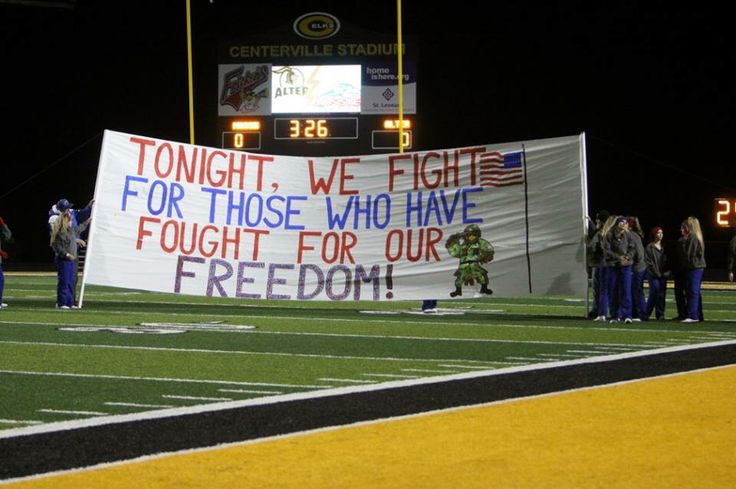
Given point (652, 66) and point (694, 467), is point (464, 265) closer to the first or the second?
point (694, 467)

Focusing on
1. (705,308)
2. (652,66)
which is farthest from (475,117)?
(705,308)

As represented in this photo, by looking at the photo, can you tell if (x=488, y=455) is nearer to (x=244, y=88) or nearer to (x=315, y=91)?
(x=315, y=91)

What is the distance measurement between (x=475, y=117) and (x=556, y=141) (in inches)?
876

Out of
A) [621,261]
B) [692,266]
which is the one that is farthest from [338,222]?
[692,266]

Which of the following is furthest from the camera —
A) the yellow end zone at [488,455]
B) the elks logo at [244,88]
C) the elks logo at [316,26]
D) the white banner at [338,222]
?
the elks logo at [316,26]

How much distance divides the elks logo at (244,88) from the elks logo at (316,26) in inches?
A: 42.6

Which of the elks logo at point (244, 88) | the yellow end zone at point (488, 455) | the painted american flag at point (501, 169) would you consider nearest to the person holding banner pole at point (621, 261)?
the painted american flag at point (501, 169)

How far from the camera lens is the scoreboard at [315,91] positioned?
29.8 meters

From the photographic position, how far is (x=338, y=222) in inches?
696

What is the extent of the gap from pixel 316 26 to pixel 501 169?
46.3 feet

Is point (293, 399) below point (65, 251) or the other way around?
below

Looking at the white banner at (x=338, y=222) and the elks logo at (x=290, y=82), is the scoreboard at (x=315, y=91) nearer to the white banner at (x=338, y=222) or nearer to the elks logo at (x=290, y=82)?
the elks logo at (x=290, y=82)

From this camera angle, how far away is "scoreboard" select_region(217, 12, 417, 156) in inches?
1172

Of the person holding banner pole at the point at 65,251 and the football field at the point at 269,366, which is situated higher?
the person holding banner pole at the point at 65,251
